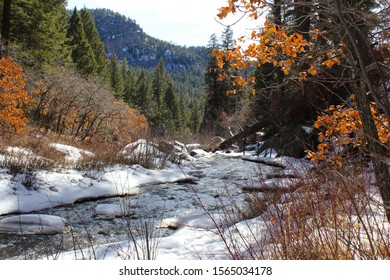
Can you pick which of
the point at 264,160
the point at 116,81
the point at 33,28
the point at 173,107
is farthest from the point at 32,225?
the point at 173,107

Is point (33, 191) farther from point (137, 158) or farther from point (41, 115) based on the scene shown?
point (41, 115)

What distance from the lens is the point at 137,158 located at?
12.8 metres

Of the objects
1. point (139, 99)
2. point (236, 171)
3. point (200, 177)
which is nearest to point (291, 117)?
point (236, 171)

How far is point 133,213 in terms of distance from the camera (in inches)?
212

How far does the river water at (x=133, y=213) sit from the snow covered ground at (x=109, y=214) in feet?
0.73

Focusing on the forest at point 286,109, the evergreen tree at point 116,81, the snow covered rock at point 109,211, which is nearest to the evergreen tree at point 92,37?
the evergreen tree at point 116,81

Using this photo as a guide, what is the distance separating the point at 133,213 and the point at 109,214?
177 cm

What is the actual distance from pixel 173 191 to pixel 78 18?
37.2 meters

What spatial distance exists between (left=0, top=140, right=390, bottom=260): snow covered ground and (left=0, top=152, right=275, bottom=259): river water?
22cm

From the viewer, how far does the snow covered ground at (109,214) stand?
3.76 meters

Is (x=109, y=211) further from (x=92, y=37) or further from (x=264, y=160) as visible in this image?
(x=92, y=37)

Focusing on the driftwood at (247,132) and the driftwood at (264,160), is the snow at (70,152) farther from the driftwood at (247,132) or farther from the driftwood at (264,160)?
the driftwood at (247,132)

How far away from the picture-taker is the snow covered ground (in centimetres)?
376

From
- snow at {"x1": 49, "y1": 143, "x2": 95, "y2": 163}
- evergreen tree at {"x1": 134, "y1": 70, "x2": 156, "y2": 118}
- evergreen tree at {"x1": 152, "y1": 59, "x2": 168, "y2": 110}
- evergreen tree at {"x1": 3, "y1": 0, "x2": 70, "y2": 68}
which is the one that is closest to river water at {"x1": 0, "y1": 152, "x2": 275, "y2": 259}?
snow at {"x1": 49, "y1": 143, "x2": 95, "y2": 163}
